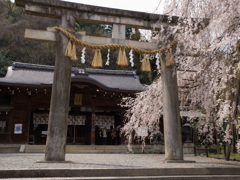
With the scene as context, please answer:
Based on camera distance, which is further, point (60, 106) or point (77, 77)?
point (77, 77)

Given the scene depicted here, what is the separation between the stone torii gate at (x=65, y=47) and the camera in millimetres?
4980

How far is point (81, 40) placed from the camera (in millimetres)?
5566

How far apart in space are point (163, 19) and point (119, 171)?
14.1 ft

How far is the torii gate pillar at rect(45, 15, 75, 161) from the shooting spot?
4883mm

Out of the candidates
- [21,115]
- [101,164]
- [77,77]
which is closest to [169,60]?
[101,164]

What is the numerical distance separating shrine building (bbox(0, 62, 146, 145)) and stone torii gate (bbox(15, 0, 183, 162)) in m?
6.63

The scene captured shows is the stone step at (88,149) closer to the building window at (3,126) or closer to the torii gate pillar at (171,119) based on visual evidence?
the building window at (3,126)

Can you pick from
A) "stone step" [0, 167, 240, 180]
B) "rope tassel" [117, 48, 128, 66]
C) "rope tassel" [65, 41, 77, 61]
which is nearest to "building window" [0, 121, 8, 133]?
"rope tassel" [65, 41, 77, 61]

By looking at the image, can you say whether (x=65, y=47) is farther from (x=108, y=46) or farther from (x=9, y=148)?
(x=9, y=148)

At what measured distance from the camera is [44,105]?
12898mm

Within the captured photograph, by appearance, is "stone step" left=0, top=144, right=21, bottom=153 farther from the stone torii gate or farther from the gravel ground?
the stone torii gate

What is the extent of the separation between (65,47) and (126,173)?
3.37 metres

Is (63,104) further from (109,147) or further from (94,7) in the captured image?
(109,147)

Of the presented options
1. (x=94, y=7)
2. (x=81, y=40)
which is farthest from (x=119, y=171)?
(x=94, y=7)
